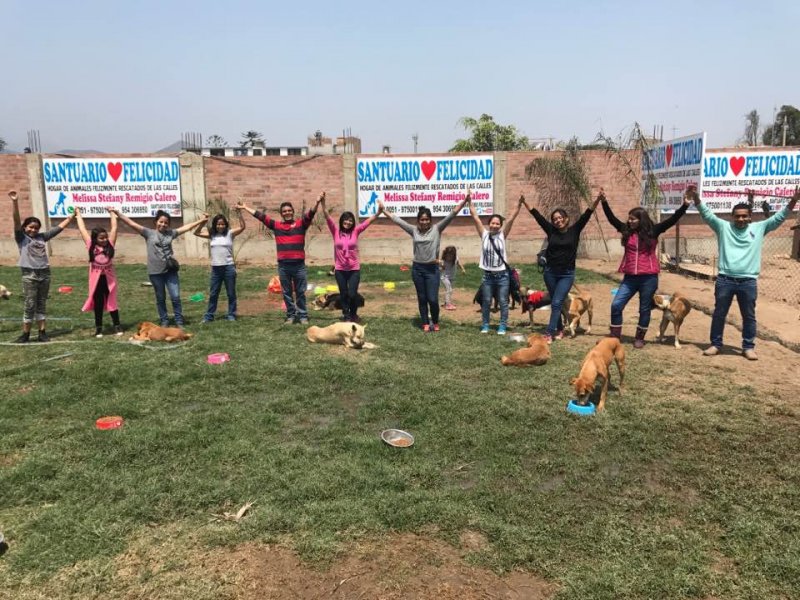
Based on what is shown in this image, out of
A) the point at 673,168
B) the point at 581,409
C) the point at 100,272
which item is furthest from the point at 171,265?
the point at 673,168

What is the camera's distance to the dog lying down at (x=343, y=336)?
7793mm

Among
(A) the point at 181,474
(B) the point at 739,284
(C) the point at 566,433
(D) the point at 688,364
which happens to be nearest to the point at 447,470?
(C) the point at 566,433

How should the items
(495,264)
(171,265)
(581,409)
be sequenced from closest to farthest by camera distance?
(581,409) < (495,264) < (171,265)

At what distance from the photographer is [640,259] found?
7480 millimetres

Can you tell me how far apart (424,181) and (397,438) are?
14.3 metres

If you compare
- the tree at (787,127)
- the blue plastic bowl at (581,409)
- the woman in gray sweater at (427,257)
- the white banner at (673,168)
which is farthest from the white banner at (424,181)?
the tree at (787,127)

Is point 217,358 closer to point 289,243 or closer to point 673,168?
point 289,243

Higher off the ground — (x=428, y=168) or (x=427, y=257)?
(x=428, y=168)

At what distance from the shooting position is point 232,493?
159 inches

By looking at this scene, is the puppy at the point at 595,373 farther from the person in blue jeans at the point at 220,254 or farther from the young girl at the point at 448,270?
the person in blue jeans at the point at 220,254

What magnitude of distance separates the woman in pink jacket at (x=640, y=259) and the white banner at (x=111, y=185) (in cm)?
1483

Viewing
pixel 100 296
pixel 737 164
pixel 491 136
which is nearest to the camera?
pixel 100 296

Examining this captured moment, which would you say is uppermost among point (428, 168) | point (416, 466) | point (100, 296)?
point (428, 168)

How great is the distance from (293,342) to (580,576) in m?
5.60
